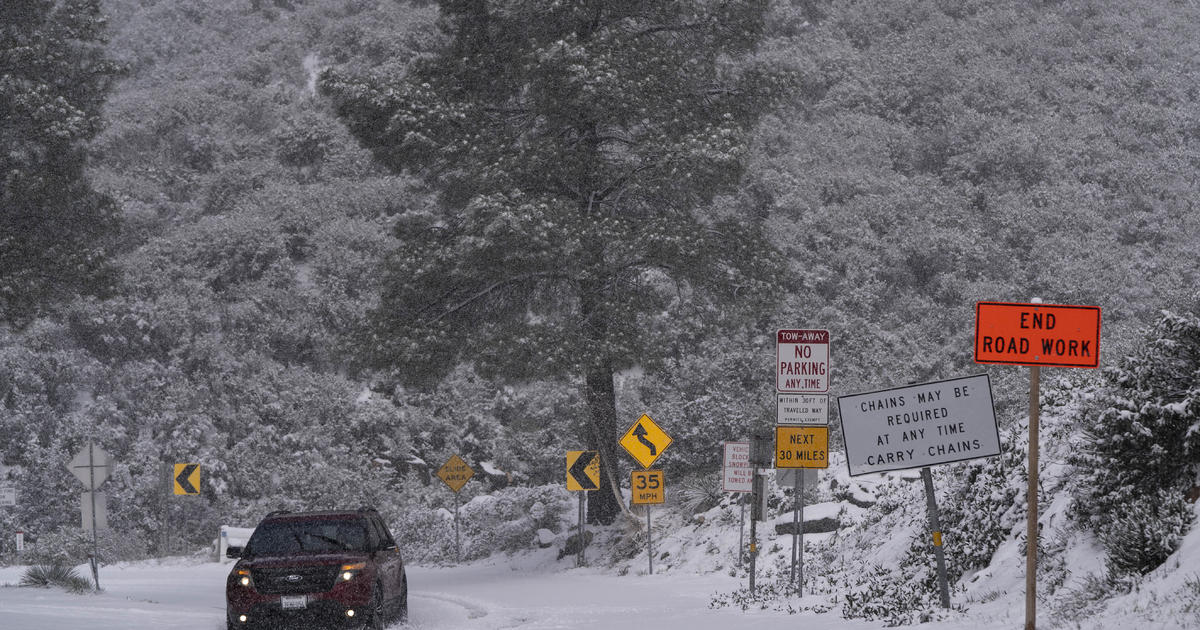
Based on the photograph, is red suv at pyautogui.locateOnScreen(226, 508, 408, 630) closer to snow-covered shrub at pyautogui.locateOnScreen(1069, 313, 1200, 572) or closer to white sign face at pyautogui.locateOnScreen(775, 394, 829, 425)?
white sign face at pyautogui.locateOnScreen(775, 394, 829, 425)

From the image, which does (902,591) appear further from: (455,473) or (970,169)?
(970,169)

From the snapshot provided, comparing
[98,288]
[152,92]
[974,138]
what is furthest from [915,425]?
[152,92]

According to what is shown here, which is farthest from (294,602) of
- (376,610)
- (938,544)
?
(938,544)

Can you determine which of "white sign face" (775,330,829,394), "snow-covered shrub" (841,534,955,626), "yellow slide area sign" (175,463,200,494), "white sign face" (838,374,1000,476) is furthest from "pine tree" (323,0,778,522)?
"yellow slide area sign" (175,463,200,494)

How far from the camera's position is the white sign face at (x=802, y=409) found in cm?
1548

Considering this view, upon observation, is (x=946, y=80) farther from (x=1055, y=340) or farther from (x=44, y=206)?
(x=1055, y=340)

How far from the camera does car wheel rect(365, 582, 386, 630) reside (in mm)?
14066

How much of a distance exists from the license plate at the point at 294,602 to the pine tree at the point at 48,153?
1582 cm

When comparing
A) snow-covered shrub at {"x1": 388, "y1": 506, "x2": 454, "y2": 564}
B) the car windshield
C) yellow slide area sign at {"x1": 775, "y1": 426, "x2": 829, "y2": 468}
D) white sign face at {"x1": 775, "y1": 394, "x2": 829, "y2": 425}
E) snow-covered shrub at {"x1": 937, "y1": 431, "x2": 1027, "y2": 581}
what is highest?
white sign face at {"x1": 775, "y1": 394, "x2": 829, "y2": 425}

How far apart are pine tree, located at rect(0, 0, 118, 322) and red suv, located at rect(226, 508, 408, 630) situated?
14754 mm

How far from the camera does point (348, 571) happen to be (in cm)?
1398

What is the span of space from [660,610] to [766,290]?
37.8ft

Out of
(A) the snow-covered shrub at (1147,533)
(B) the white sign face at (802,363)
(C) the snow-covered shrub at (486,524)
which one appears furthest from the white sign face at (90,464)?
(A) the snow-covered shrub at (1147,533)

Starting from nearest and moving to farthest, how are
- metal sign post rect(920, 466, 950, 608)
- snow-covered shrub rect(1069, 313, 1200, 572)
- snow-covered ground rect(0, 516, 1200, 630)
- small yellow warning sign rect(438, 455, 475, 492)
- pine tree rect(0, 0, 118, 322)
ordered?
1. snow-covered ground rect(0, 516, 1200, 630)
2. snow-covered shrub rect(1069, 313, 1200, 572)
3. metal sign post rect(920, 466, 950, 608)
4. pine tree rect(0, 0, 118, 322)
5. small yellow warning sign rect(438, 455, 475, 492)
